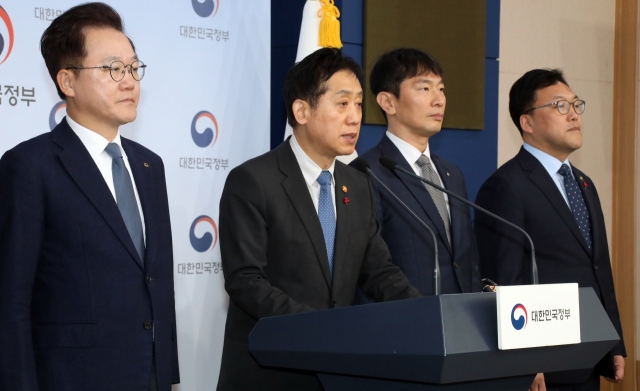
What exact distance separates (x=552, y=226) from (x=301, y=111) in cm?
124

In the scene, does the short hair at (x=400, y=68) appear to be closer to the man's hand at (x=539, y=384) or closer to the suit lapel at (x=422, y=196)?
the suit lapel at (x=422, y=196)

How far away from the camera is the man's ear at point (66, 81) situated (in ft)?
7.36

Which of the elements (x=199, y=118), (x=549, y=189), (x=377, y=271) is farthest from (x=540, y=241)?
(x=199, y=118)

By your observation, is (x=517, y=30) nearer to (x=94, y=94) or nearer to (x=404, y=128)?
(x=404, y=128)

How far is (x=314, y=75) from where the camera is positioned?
2.59 metres

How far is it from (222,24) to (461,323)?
2.42m

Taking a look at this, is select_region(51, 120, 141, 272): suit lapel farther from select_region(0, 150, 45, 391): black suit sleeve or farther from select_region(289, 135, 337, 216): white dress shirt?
select_region(289, 135, 337, 216): white dress shirt

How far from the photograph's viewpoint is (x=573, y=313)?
1.79m

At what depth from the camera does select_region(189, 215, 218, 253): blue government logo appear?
3.54 metres

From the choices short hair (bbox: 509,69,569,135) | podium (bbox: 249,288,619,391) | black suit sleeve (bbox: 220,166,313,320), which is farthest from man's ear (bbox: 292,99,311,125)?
short hair (bbox: 509,69,569,135)

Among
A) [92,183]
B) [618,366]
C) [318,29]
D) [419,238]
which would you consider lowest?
[618,366]

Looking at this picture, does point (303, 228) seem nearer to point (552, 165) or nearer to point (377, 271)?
point (377, 271)

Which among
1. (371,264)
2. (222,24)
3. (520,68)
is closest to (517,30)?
(520,68)

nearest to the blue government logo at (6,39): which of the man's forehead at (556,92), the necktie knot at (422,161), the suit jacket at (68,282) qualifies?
the suit jacket at (68,282)
